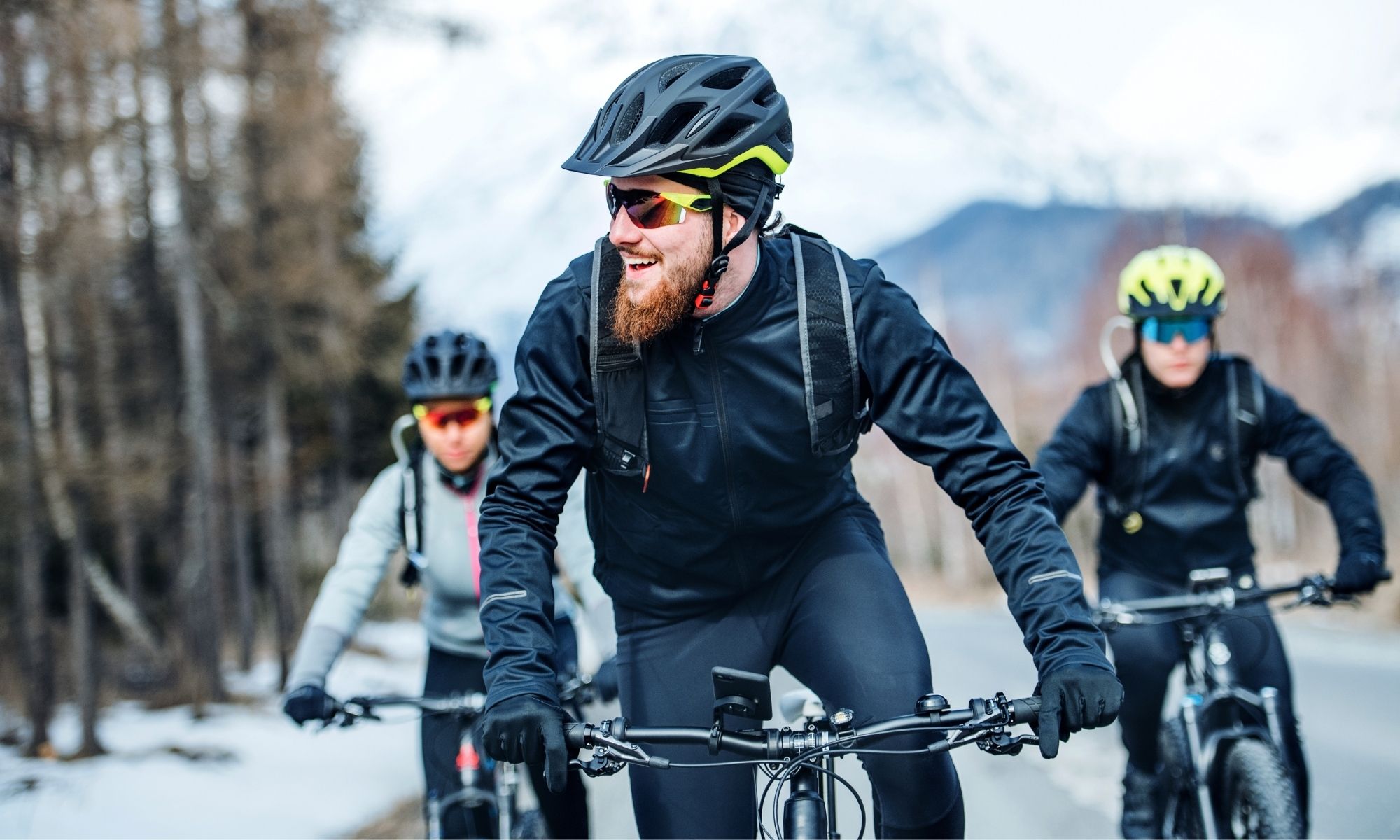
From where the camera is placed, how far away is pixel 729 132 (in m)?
2.96

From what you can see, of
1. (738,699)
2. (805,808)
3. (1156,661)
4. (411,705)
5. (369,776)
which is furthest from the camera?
(369,776)

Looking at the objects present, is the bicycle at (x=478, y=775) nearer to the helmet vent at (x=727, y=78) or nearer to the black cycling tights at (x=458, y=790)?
the black cycling tights at (x=458, y=790)

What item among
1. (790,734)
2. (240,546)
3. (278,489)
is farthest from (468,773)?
(240,546)

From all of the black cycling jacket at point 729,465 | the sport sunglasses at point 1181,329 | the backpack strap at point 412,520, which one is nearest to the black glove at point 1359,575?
the sport sunglasses at point 1181,329

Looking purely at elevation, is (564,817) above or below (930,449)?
below

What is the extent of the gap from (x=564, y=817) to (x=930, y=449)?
93.4 inches

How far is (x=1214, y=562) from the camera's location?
5180mm

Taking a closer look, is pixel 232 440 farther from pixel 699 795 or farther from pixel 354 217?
pixel 699 795

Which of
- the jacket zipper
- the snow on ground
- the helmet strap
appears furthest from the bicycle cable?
the snow on ground

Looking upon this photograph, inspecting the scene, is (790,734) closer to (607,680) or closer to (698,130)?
(607,680)

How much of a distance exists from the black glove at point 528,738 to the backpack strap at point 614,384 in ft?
2.29

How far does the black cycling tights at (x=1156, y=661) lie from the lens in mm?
4930

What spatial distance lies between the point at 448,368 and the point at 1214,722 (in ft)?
10.4

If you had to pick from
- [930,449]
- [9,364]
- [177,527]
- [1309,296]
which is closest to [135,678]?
[177,527]
